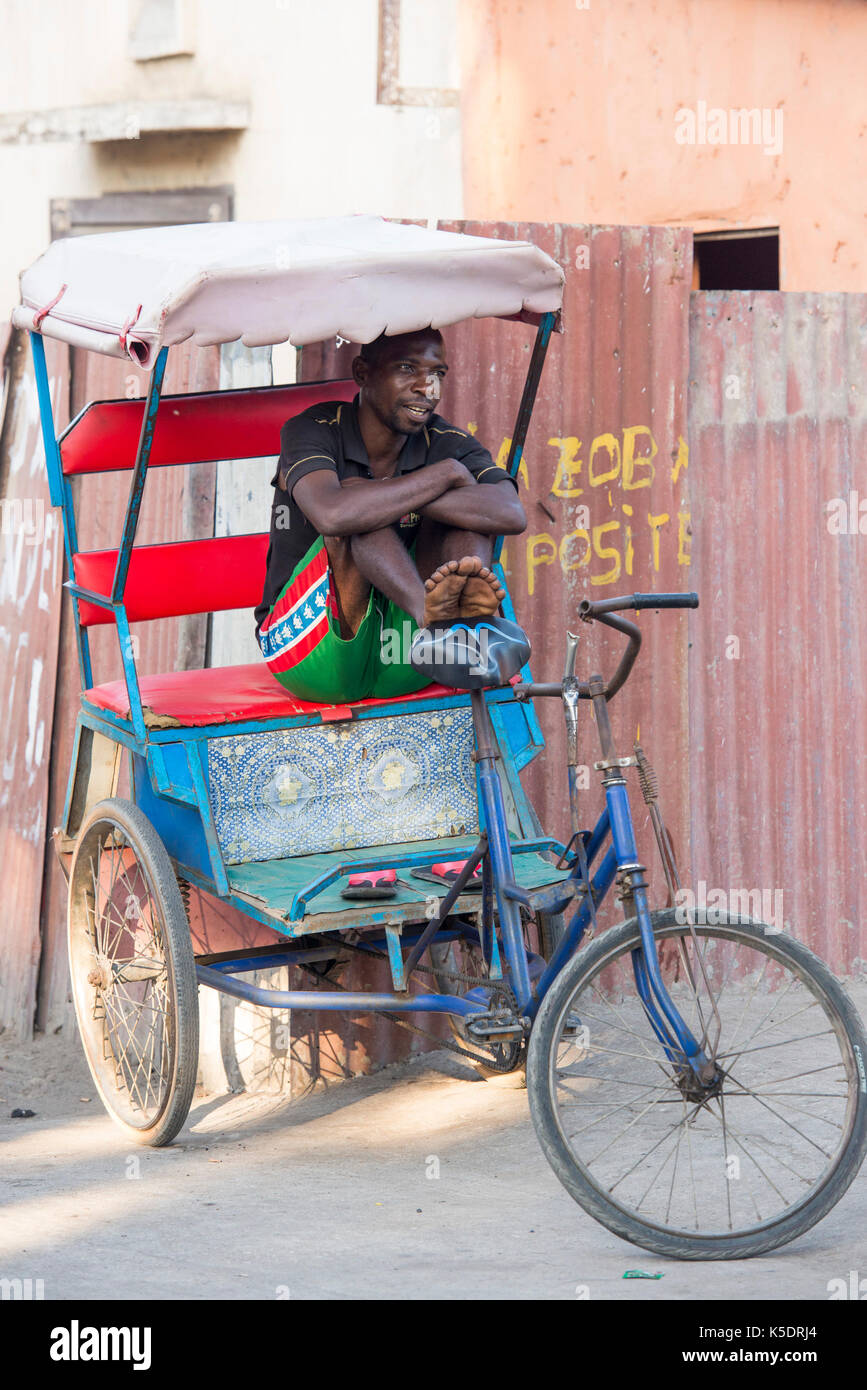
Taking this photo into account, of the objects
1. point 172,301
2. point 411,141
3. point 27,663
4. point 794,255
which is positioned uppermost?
point 411,141

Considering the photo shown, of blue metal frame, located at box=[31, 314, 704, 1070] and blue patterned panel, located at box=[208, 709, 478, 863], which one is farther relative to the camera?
blue patterned panel, located at box=[208, 709, 478, 863]

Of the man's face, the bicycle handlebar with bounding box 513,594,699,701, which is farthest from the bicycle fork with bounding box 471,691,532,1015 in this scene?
the man's face

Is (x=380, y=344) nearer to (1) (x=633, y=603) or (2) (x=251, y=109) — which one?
(1) (x=633, y=603)

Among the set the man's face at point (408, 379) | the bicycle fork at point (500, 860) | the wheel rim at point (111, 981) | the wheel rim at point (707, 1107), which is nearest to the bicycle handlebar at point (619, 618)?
the bicycle fork at point (500, 860)

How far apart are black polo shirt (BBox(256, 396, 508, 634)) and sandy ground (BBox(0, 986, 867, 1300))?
1565mm

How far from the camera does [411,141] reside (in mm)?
8672

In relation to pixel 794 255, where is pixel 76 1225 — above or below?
below

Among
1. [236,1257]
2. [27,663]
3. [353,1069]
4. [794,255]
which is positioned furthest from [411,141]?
[236,1257]

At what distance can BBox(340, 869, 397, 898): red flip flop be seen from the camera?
159 inches

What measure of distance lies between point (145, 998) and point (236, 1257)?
170 centimetres

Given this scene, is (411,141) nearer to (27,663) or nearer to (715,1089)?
A: (27,663)

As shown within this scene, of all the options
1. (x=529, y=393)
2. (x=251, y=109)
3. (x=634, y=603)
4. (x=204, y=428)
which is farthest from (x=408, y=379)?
(x=251, y=109)

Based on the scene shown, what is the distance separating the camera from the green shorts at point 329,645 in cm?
434

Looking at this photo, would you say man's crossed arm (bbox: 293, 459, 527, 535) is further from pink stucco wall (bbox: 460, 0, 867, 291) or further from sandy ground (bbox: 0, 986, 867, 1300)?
pink stucco wall (bbox: 460, 0, 867, 291)
